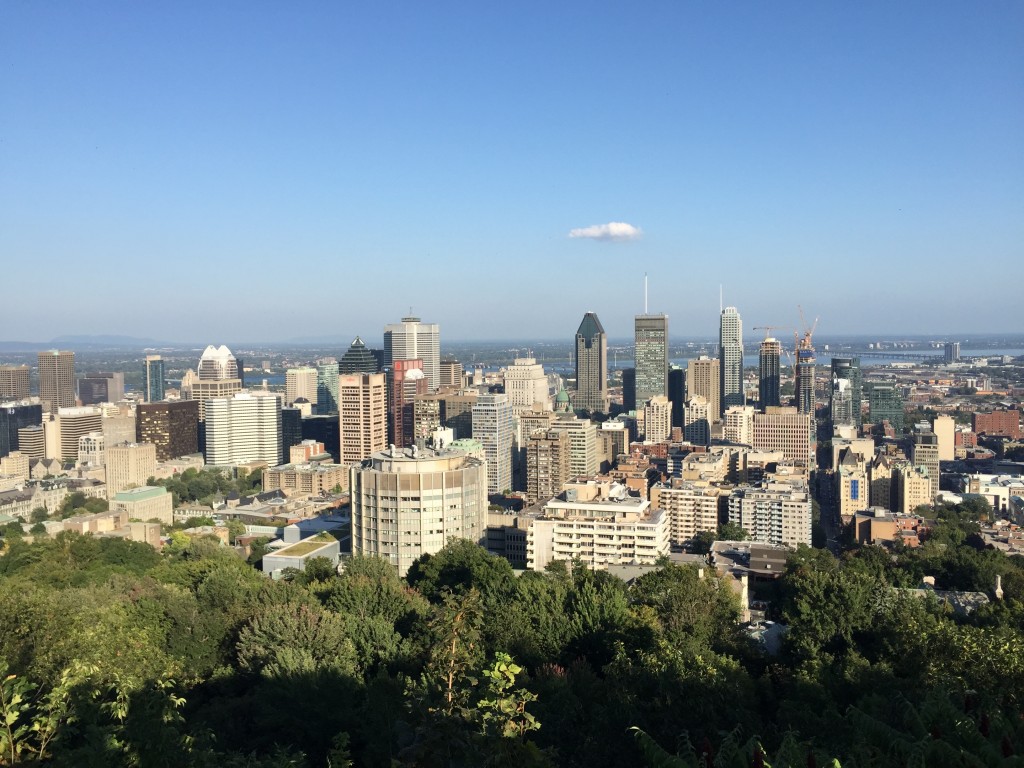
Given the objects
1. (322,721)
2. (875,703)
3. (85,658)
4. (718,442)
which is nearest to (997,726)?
(875,703)

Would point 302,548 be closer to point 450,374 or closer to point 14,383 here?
point 450,374

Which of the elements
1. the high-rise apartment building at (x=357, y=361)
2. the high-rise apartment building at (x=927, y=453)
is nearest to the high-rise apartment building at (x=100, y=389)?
the high-rise apartment building at (x=357, y=361)

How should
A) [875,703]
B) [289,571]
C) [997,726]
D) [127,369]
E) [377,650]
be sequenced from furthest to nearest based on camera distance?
1. [127,369]
2. [289,571]
3. [377,650]
4. [875,703]
5. [997,726]

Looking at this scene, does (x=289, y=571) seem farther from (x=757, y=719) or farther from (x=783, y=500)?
(x=783, y=500)

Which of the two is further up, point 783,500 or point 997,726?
point 997,726

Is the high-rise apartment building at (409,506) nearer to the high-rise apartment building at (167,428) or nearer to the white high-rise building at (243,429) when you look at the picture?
the white high-rise building at (243,429)

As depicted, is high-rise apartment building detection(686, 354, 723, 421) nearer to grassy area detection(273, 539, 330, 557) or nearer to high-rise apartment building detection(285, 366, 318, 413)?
high-rise apartment building detection(285, 366, 318, 413)
